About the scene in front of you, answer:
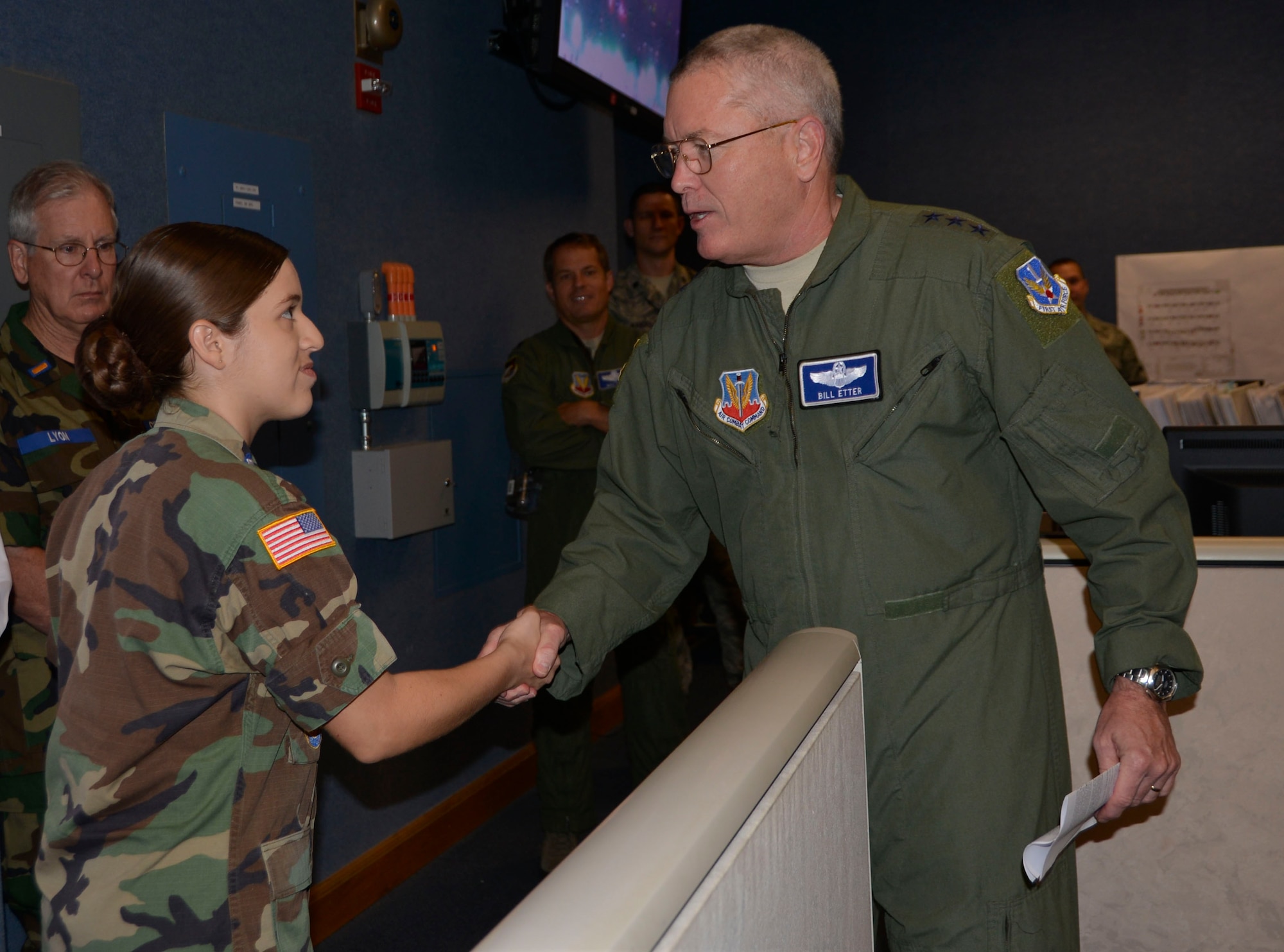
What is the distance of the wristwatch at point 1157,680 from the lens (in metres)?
1.44

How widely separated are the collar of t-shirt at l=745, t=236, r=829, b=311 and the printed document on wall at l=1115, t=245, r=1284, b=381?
515cm

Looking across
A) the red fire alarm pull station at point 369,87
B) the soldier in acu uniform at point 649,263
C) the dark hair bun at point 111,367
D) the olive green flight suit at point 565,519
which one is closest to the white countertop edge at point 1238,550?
the dark hair bun at point 111,367

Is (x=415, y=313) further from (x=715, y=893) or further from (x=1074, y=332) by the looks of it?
(x=715, y=893)

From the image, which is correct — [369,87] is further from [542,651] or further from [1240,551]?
[1240,551]

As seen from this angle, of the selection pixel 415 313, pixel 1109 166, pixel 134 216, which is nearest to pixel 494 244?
pixel 415 313

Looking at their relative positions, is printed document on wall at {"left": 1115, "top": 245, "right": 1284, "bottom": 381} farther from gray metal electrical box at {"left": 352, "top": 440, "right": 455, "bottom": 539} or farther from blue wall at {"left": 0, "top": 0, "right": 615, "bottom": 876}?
gray metal electrical box at {"left": 352, "top": 440, "right": 455, "bottom": 539}

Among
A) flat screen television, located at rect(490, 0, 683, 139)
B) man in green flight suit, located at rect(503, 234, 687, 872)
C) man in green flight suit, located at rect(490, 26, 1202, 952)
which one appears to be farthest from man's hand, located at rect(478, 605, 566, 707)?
flat screen television, located at rect(490, 0, 683, 139)

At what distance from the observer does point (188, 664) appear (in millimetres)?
1206

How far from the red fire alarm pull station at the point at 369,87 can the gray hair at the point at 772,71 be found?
1649mm

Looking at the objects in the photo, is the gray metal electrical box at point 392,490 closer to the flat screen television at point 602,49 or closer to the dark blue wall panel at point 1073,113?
the flat screen television at point 602,49

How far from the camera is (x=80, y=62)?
218cm

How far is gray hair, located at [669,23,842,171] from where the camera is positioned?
1.62m

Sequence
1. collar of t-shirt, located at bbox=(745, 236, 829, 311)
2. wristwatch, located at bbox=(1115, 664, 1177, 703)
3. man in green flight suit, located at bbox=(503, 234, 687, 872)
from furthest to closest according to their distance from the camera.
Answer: man in green flight suit, located at bbox=(503, 234, 687, 872) < collar of t-shirt, located at bbox=(745, 236, 829, 311) < wristwatch, located at bbox=(1115, 664, 1177, 703)

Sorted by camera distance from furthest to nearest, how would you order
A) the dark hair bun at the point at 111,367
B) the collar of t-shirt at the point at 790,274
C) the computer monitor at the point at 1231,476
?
the computer monitor at the point at 1231,476 < the collar of t-shirt at the point at 790,274 < the dark hair bun at the point at 111,367
